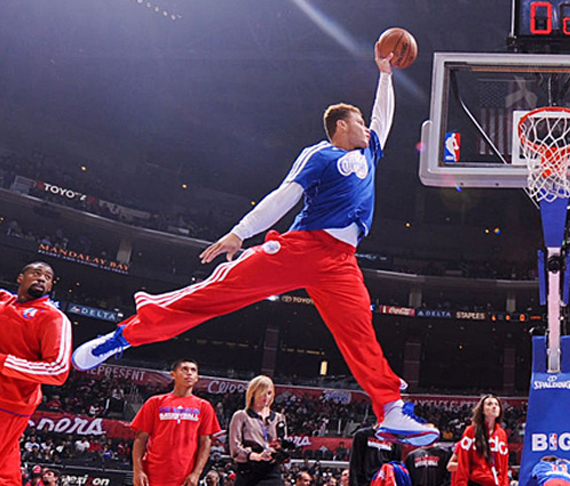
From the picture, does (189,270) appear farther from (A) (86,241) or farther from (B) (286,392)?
(B) (286,392)

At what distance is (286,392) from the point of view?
2411cm

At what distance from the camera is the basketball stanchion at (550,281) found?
5.15 metres

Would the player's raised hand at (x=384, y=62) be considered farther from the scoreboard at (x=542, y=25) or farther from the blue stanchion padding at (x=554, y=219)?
the scoreboard at (x=542, y=25)

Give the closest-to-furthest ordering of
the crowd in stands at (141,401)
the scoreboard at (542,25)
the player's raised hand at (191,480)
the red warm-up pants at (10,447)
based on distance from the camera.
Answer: the red warm-up pants at (10,447)
the player's raised hand at (191,480)
the scoreboard at (542,25)
the crowd in stands at (141,401)

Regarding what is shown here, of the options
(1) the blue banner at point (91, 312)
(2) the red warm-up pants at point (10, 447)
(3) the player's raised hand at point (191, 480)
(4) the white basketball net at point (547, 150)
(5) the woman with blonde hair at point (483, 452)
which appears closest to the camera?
(2) the red warm-up pants at point (10, 447)

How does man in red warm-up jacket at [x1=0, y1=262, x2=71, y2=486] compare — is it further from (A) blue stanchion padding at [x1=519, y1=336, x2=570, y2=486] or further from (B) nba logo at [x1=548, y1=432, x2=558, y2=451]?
(B) nba logo at [x1=548, y1=432, x2=558, y2=451]

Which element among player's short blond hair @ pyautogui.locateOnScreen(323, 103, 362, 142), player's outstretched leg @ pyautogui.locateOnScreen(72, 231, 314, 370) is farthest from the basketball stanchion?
player's outstretched leg @ pyautogui.locateOnScreen(72, 231, 314, 370)

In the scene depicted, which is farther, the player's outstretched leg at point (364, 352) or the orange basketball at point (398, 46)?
the orange basketball at point (398, 46)

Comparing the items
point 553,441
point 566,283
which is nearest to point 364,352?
point 553,441

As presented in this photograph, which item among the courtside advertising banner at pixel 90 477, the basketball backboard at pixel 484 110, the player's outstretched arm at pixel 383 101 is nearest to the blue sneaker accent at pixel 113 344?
the player's outstretched arm at pixel 383 101

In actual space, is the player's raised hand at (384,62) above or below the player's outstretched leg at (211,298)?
above

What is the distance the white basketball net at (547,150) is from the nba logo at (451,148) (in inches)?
22.8

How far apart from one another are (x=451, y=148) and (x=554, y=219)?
1.11 m

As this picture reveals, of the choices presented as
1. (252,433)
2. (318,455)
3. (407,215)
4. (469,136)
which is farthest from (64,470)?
(407,215)
